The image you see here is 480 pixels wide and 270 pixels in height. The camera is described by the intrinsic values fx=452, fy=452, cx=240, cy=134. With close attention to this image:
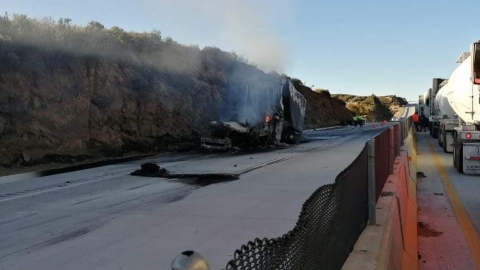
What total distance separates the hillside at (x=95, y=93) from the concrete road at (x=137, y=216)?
4.24 m

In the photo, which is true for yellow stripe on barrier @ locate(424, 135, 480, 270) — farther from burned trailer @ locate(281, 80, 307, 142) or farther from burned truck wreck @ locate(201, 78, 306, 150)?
burned trailer @ locate(281, 80, 307, 142)

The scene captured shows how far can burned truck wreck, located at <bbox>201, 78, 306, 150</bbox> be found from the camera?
63.7 feet

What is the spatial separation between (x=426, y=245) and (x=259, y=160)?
8.46 m

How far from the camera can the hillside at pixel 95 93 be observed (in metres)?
15.7

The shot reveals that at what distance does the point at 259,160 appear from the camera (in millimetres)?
15328

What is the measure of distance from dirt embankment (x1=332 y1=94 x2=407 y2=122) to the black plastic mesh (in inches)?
3691

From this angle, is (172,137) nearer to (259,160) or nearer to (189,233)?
(259,160)

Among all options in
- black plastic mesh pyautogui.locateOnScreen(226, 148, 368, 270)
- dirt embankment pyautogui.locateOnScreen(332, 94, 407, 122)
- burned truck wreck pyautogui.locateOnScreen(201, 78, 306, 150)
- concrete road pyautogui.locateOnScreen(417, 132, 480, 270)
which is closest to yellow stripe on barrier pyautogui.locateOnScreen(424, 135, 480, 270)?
concrete road pyautogui.locateOnScreen(417, 132, 480, 270)

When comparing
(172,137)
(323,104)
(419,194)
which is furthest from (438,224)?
(323,104)

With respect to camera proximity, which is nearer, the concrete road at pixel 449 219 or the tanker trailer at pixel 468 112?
the concrete road at pixel 449 219

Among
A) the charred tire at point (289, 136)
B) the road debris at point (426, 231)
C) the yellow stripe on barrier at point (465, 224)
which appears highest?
the charred tire at point (289, 136)

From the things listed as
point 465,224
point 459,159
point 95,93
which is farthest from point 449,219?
point 95,93

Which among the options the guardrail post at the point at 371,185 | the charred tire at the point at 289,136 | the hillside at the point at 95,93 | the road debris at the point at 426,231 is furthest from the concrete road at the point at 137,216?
the charred tire at the point at 289,136

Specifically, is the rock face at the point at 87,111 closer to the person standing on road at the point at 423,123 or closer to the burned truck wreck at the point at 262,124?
the burned truck wreck at the point at 262,124
